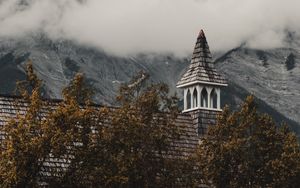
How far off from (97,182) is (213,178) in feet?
14.1

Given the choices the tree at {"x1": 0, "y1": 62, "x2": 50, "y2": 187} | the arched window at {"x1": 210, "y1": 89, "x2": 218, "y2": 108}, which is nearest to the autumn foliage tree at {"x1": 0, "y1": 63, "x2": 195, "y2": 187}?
the tree at {"x1": 0, "y1": 62, "x2": 50, "y2": 187}

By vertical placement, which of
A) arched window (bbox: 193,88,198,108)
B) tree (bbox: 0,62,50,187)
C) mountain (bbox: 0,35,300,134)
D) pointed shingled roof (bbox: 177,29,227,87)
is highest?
mountain (bbox: 0,35,300,134)

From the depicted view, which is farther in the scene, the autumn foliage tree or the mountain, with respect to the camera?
the mountain

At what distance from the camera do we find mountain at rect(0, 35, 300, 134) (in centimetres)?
11075

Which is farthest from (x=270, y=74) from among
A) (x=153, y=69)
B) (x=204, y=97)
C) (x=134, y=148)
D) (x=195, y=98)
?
(x=134, y=148)

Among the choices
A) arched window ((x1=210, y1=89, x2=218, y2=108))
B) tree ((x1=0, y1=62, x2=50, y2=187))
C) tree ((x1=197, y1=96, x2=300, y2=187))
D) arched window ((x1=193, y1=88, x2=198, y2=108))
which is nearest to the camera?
tree ((x1=0, y1=62, x2=50, y2=187))

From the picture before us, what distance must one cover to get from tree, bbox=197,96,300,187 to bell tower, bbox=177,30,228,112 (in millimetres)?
16821

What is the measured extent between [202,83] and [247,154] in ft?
62.9

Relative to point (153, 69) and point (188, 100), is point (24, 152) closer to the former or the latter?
point (188, 100)

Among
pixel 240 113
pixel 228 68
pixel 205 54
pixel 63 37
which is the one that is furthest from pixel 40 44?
pixel 240 113

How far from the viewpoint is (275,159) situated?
29750mm

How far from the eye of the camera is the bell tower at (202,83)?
47781mm

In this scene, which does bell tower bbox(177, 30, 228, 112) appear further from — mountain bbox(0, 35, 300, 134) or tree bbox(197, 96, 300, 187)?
mountain bbox(0, 35, 300, 134)

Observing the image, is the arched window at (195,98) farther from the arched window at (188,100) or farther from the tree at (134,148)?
the tree at (134,148)
